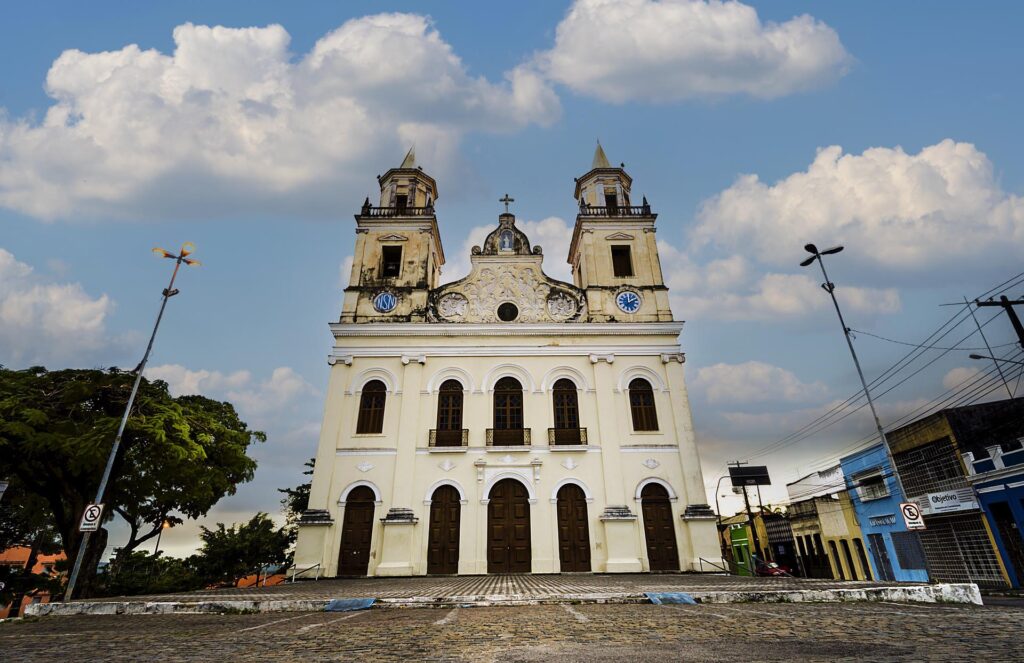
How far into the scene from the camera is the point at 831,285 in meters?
13.8

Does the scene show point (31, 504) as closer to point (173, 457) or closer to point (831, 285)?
point (173, 457)

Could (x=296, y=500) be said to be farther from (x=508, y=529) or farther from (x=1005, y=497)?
(x=1005, y=497)

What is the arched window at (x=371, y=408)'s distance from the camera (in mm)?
16812

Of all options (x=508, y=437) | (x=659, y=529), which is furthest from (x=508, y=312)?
(x=659, y=529)

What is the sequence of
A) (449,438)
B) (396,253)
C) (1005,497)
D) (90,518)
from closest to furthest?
(90,518) → (1005,497) → (449,438) → (396,253)

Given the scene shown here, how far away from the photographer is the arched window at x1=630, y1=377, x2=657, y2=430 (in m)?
17.1

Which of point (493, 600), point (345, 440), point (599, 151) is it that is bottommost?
point (493, 600)

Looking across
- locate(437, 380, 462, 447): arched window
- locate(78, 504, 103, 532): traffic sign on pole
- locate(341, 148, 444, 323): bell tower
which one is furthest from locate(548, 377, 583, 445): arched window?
locate(78, 504, 103, 532): traffic sign on pole

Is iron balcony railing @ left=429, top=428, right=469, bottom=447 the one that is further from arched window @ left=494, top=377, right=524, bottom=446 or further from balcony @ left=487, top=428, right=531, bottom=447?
arched window @ left=494, top=377, right=524, bottom=446

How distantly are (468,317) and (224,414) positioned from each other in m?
8.65

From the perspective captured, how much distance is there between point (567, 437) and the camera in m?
16.7

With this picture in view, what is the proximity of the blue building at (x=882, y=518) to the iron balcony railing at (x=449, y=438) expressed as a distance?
14998 millimetres

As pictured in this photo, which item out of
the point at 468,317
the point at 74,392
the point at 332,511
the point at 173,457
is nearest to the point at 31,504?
the point at 74,392

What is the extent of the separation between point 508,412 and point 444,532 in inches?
175
